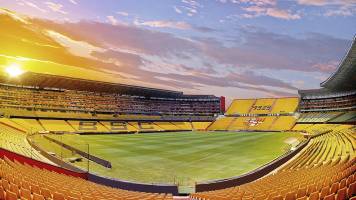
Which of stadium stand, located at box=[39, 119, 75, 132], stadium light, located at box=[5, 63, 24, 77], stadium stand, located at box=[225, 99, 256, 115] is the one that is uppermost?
stadium light, located at box=[5, 63, 24, 77]

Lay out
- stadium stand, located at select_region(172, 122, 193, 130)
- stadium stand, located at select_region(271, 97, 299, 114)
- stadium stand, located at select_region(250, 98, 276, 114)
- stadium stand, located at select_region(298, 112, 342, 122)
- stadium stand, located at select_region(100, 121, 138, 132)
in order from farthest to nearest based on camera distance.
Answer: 1. stadium stand, located at select_region(250, 98, 276, 114)
2. stadium stand, located at select_region(271, 97, 299, 114)
3. stadium stand, located at select_region(172, 122, 193, 130)
4. stadium stand, located at select_region(298, 112, 342, 122)
5. stadium stand, located at select_region(100, 121, 138, 132)

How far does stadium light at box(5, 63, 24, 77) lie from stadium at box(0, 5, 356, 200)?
0.63ft

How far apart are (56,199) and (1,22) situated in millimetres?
50472

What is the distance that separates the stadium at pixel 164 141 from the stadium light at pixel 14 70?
7.6 inches

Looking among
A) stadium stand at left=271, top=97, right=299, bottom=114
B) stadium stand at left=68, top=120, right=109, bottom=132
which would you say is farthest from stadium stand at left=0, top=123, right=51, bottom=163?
stadium stand at left=271, top=97, right=299, bottom=114

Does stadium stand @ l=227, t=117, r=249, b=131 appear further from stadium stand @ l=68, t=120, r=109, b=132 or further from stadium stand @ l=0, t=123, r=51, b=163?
stadium stand @ l=0, t=123, r=51, b=163

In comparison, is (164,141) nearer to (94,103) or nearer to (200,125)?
(94,103)

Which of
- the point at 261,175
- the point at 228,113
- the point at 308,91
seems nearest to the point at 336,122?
the point at 308,91

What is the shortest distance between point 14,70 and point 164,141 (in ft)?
111

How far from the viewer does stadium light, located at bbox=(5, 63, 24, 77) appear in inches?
2296

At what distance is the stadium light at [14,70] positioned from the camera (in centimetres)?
5831

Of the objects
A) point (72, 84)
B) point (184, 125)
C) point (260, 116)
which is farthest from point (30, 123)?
point (260, 116)

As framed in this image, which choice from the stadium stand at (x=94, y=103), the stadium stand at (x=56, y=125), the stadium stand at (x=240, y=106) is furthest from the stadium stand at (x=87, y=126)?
the stadium stand at (x=240, y=106)

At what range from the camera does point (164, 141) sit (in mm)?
47062
